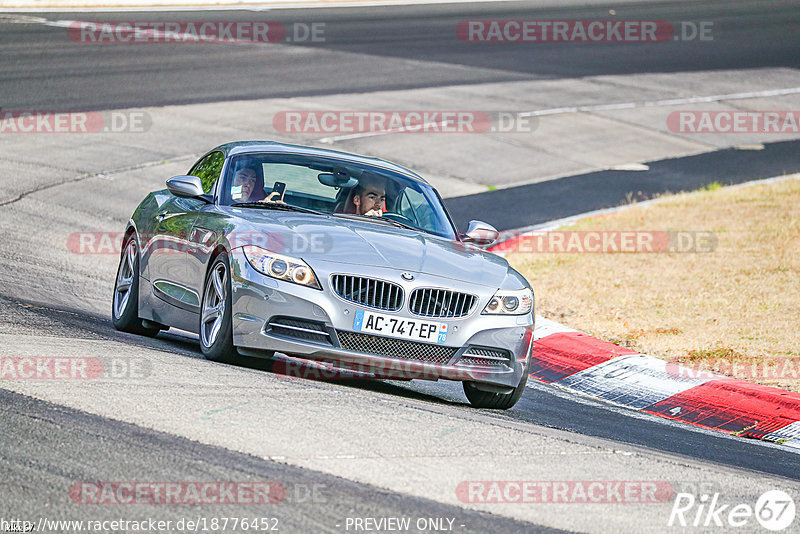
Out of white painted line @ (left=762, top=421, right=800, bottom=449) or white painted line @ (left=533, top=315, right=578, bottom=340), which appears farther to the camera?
white painted line @ (left=533, top=315, right=578, bottom=340)

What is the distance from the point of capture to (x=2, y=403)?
19.6ft

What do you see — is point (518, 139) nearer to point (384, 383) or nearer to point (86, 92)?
point (86, 92)

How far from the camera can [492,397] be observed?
27.4 ft

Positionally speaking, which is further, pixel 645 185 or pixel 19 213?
pixel 645 185

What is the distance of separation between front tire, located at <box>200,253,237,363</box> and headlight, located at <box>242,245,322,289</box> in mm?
251

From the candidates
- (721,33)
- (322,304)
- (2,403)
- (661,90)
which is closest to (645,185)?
(661,90)

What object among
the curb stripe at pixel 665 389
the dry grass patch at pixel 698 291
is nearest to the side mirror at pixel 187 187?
the curb stripe at pixel 665 389

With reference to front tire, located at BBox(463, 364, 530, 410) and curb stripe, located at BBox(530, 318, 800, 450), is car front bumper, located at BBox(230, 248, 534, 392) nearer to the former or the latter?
front tire, located at BBox(463, 364, 530, 410)

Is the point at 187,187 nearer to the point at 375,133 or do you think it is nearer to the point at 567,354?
the point at 567,354

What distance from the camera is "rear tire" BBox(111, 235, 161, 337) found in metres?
9.55

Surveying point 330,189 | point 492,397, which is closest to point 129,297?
point 330,189

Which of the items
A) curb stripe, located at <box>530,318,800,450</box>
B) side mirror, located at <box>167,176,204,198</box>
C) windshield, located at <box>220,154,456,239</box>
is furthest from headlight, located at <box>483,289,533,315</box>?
side mirror, located at <box>167,176,204,198</box>

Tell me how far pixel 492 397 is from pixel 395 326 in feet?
3.94

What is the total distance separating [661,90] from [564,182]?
9.29 m
